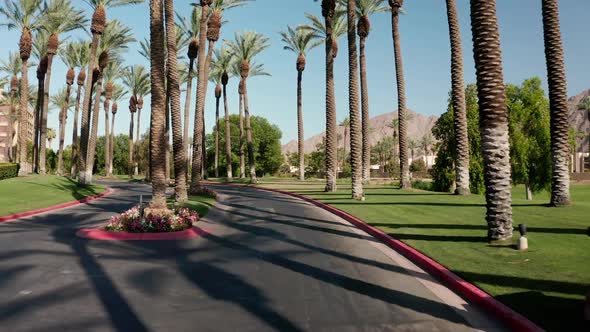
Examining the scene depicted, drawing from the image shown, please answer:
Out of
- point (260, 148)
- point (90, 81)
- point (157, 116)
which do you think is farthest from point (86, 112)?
point (260, 148)

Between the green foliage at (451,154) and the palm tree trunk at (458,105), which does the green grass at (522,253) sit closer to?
the palm tree trunk at (458,105)

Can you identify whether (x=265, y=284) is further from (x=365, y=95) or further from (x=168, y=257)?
(x=365, y=95)

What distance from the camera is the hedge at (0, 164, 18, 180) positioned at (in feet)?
111

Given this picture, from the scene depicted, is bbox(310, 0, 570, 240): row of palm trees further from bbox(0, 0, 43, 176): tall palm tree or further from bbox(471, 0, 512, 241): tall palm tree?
bbox(0, 0, 43, 176): tall palm tree

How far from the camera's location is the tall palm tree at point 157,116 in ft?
53.9

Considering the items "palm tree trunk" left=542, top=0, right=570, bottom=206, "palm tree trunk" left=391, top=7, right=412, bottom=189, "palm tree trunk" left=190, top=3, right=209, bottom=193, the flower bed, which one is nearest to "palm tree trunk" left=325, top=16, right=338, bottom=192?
"palm tree trunk" left=391, top=7, right=412, bottom=189

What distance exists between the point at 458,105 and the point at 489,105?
47.4ft

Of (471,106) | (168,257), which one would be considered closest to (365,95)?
(471,106)

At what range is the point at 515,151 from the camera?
3653 cm

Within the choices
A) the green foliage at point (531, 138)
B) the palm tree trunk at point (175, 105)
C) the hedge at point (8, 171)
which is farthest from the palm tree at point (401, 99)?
the hedge at point (8, 171)

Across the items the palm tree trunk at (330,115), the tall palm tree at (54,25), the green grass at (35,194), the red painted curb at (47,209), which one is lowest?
the red painted curb at (47,209)

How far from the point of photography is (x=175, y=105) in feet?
76.1

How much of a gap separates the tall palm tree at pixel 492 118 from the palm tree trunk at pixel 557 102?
24.2ft

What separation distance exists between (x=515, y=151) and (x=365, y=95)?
45.0 feet
